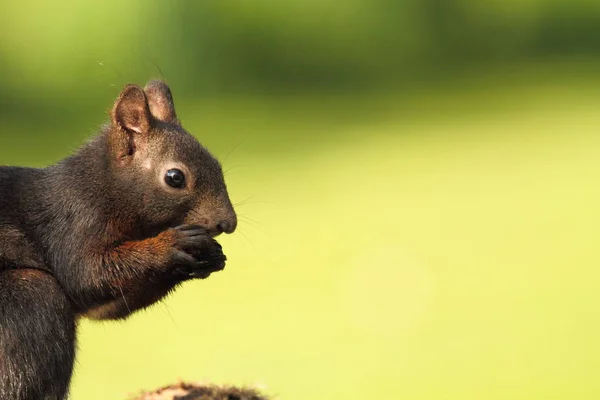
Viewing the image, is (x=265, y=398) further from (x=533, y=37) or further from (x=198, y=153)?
(x=533, y=37)

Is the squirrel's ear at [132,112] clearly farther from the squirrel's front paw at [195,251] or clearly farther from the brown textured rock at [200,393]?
the brown textured rock at [200,393]

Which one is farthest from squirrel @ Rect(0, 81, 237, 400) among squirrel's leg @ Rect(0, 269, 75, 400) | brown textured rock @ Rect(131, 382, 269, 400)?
brown textured rock @ Rect(131, 382, 269, 400)

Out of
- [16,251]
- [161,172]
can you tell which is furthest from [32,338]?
[161,172]

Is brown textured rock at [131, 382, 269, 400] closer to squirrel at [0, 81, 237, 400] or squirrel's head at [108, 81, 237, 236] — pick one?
squirrel at [0, 81, 237, 400]

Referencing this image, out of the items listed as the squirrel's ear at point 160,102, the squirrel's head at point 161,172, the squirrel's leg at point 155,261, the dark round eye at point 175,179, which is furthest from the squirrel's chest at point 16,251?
the squirrel's ear at point 160,102

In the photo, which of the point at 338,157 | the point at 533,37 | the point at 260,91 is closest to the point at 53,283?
the point at 338,157

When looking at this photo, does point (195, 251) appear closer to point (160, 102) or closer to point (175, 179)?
point (175, 179)
